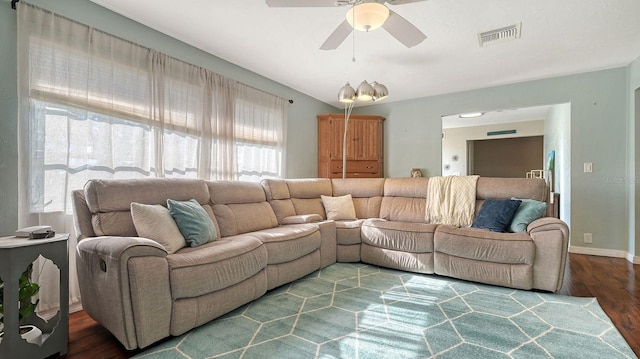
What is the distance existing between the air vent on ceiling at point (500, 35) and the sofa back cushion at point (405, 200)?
5.45 ft

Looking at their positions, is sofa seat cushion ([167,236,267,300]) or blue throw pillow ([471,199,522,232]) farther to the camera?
blue throw pillow ([471,199,522,232])

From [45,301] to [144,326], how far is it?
110cm

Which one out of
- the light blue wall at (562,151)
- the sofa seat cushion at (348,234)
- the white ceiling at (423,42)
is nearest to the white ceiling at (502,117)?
the light blue wall at (562,151)

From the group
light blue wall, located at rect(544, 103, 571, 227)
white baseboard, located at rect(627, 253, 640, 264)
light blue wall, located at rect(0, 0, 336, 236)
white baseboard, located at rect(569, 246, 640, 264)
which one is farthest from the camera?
light blue wall, located at rect(544, 103, 571, 227)

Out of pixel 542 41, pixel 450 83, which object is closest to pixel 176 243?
pixel 542 41

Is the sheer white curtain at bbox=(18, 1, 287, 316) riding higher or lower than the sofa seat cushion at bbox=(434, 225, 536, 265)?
higher

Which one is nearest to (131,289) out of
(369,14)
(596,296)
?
→ (369,14)

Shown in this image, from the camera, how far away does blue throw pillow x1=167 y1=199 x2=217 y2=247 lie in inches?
88.0

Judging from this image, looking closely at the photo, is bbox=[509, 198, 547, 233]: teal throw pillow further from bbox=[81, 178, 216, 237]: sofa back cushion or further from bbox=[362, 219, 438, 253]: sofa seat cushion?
bbox=[81, 178, 216, 237]: sofa back cushion

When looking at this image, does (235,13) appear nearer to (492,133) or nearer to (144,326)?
(144,326)

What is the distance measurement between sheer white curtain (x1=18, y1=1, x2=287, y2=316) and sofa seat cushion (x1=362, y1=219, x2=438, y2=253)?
1764mm

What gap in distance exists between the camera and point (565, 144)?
4352 millimetres

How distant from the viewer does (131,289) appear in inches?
61.7

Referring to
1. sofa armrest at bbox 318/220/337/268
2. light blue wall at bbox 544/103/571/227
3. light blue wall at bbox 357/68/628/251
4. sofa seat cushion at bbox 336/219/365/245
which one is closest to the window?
sofa armrest at bbox 318/220/337/268
